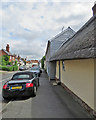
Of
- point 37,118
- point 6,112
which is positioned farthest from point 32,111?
point 6,112

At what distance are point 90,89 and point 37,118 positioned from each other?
7.56 feet

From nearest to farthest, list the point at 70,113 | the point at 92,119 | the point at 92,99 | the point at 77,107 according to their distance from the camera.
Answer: the point at 92,119 < the point at 92,99 < the point at 70,113 < the point at 77,107

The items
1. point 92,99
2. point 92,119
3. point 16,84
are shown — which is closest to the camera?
point 92,119

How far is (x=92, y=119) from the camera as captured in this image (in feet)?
11.9

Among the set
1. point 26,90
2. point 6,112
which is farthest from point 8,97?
point 6,112

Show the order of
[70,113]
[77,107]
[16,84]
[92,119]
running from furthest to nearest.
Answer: [16,84] < [77,107] < [70,113] < [92,119]

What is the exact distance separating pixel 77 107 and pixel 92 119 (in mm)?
1114

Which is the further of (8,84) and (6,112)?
(8,84)

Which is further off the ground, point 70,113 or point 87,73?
point 87,73

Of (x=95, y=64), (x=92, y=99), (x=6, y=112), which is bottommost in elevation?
(x=6, y=112)

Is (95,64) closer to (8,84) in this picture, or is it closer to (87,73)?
(87,73)

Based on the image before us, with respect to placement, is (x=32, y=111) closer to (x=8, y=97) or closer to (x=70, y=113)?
(x=70, y=113)

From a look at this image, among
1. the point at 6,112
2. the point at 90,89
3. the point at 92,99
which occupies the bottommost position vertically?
the point at 6,112

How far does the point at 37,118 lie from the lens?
12.4 feet
